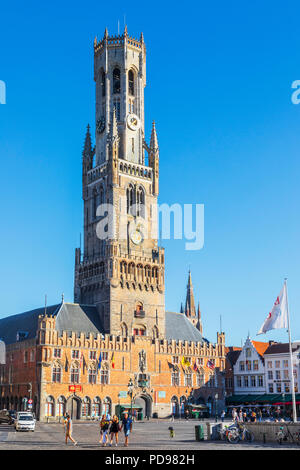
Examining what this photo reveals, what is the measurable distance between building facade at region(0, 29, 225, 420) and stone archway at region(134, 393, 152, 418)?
6.0 inches

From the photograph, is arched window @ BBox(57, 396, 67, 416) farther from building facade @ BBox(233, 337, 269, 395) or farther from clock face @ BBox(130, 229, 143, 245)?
building facade @ BBox(233, 337, 269, 395)

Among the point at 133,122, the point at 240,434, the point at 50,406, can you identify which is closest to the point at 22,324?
the point at 50,406

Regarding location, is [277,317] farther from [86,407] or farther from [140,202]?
[140,202]

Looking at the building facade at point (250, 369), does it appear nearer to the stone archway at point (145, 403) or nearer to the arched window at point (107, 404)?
the stone archway at point (145, 403)

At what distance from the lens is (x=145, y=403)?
88875 mm

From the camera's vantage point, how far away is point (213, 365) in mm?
97250

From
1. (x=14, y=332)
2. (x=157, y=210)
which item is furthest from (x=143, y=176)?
(x=14, y=332)

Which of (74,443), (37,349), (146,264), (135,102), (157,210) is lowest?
(74,443)

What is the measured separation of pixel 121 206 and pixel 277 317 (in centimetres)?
5541

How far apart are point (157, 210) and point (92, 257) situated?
46.3 feet

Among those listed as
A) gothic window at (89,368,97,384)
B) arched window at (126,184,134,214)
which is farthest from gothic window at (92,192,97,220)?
gothic window at (89,368,97,384)

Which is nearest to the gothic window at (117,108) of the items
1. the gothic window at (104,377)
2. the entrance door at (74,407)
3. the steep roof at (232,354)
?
the gothic window at (104,377)

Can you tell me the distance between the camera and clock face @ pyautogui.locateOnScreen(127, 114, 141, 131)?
101375mm
